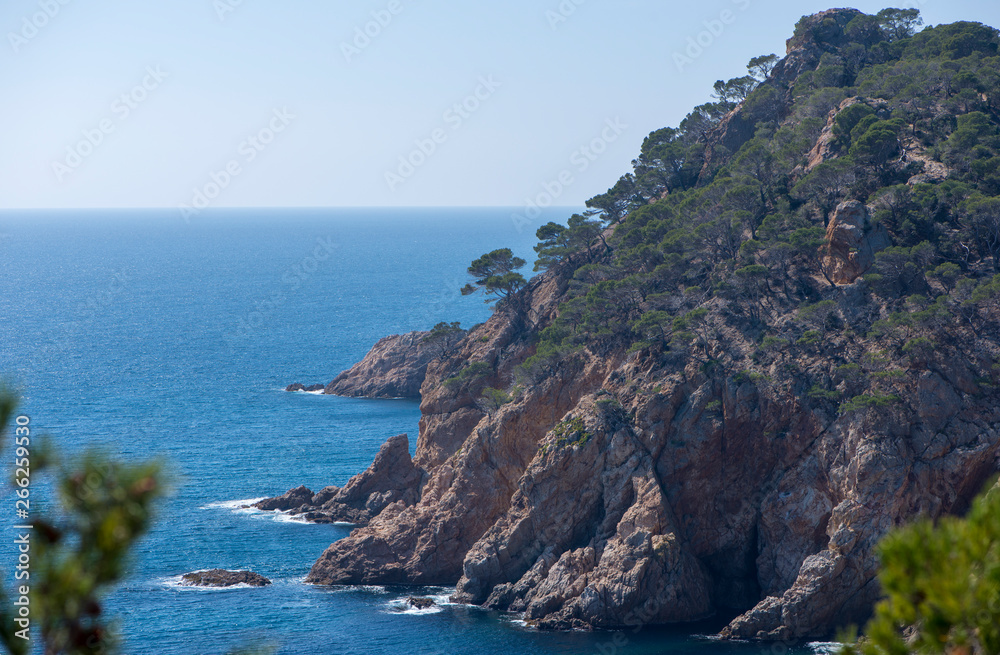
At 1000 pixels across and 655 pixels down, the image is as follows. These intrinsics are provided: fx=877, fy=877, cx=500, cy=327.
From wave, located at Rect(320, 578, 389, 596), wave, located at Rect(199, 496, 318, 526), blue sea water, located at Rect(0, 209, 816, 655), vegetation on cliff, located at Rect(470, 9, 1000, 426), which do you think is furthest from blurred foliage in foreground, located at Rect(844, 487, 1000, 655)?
wave, located at Rect(199, 496, 318, 526)

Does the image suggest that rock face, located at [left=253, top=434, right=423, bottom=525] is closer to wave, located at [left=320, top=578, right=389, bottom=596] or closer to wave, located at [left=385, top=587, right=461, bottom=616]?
wave, located at [left=320, top=578, right=389, bottom=596]

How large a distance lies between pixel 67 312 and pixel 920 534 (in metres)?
173

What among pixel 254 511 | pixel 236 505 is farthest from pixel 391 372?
pixel 254 511

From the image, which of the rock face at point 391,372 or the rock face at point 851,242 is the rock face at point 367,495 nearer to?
the rock face at point 851,242

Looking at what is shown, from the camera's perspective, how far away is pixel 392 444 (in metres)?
66.6

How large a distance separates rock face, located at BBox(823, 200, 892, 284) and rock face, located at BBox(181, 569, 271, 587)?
40.2 metres

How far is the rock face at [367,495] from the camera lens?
214ft

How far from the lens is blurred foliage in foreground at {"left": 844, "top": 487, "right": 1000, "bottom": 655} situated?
35.3 ft

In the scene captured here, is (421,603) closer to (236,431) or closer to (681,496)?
(681,496)

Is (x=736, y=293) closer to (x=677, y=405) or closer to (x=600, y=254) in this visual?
(x=677, y=405)

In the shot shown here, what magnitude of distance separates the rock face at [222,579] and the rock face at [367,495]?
10929 millimetres

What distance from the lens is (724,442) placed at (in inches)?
1950

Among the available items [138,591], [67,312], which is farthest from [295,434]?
[67,312]

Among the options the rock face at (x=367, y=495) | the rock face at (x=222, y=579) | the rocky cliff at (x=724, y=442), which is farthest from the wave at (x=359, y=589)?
the rock face at (x=367, y=495)
